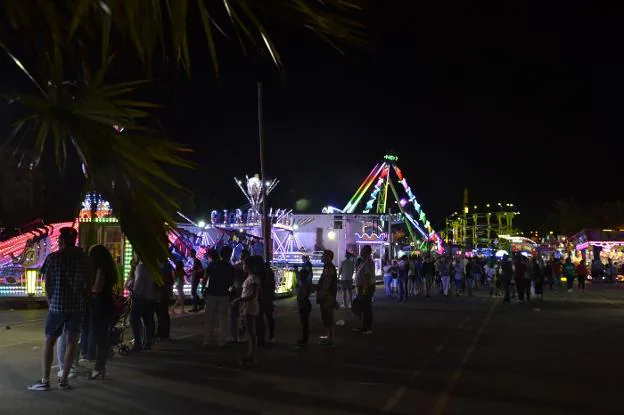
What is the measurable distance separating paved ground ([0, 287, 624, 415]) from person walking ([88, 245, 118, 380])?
313 millimetres

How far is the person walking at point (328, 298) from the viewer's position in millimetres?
12172

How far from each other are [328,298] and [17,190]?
9.45 meters

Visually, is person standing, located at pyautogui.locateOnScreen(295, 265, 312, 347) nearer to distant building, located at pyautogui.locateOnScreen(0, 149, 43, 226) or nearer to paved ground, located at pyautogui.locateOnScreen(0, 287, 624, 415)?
paved ground, located at pyautogui.locateOnScreen(0, 287, 624, 415)

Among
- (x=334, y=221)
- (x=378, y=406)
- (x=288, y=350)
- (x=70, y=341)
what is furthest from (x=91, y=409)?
(x=334, y=221)

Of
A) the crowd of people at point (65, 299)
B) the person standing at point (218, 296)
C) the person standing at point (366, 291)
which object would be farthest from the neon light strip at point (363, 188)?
the crowd of people at point (65, 299)

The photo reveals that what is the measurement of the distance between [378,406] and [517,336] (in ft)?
23.2

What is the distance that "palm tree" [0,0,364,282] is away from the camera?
2686 mm

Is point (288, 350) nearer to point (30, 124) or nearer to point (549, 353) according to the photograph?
point (549, 353)

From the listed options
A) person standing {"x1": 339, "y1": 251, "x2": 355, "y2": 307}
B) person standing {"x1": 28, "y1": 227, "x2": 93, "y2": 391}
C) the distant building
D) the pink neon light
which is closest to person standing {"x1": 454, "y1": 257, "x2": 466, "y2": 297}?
person standing {"x1": 339, "y1": 251, "x2": 355, "y2": 307}

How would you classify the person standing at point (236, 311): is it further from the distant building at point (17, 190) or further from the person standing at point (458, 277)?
the person standing at point (458, 277)

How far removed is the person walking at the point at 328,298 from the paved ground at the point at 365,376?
33 cm

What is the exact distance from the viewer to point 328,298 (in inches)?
485

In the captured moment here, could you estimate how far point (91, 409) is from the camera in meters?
7.16

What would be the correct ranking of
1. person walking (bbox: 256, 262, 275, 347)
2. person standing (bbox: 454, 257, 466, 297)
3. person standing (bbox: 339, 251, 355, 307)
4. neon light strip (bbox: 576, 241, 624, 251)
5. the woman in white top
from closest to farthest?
the woman in white top, person walking (bbox: 256, 262, 275, 347), person standing (bbox: 339, 251, 355, 307), person standing (bbox: 454, 257, 466, 297), neon light strip (bbox: 576, 241, 624, 251)
